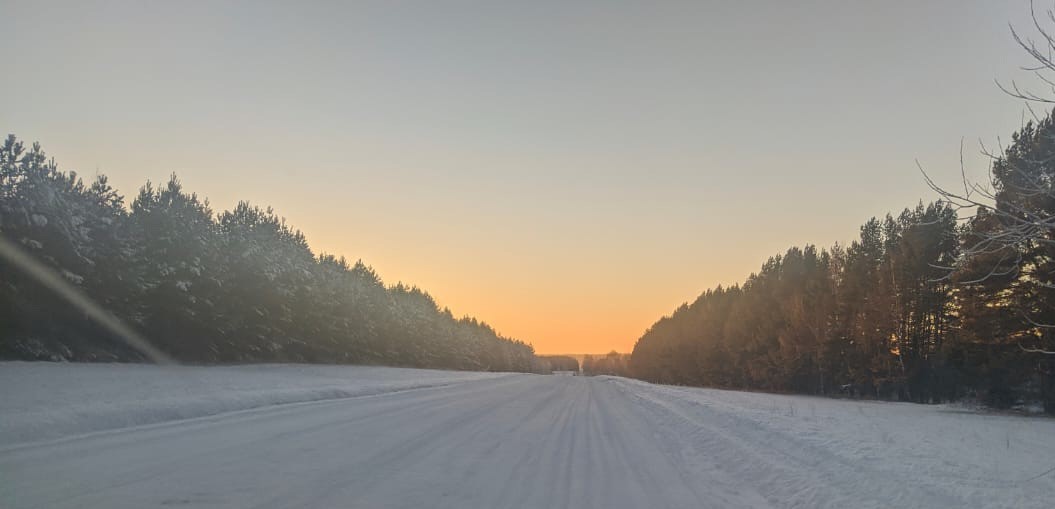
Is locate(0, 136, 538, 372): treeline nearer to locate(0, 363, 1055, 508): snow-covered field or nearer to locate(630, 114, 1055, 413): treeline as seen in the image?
locate(0, 363, 1055, 508): snow-covered field

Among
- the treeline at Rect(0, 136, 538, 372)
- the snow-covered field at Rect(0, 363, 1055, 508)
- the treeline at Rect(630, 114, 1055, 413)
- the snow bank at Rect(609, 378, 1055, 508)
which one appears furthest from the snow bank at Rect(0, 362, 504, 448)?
the treeline at Rect(630, 114, 1055, 413)

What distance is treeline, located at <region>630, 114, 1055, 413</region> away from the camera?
56.1ft

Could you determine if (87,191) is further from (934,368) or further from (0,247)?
(934,368)

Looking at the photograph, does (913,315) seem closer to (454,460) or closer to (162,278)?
(454,460)

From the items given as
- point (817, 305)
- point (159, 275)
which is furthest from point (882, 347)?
point (159, 275)

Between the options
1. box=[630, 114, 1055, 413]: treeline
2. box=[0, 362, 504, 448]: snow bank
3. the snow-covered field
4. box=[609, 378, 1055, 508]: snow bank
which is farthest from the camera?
box=[630, 114, 1055, 413]: treeline

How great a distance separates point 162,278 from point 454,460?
3444 cm

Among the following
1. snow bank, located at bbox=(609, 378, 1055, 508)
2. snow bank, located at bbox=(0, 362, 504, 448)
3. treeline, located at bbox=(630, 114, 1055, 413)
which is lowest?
snow bank, located at bbox=(0, 362, 504, 448)

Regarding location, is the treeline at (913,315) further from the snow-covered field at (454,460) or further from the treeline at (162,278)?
the treeline at (162,278)

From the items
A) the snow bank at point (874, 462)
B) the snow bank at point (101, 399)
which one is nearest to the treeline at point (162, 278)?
the snow bank at point (101, 399)

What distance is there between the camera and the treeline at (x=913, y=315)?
56.1 ft

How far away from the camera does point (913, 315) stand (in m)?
44.7

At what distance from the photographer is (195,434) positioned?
11.0 meters

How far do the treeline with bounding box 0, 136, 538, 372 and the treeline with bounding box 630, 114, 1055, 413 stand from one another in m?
35.9
